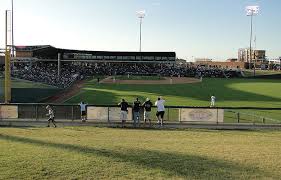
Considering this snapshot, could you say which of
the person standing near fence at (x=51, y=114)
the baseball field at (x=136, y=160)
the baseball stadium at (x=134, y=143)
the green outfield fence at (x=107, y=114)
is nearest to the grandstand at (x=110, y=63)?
the baseball stadium at (x=134, y=143)

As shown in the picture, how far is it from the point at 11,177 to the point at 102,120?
14.0 m

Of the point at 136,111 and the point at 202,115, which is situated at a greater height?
the point at 136,111

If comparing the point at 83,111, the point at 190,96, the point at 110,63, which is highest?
the point at 110,63

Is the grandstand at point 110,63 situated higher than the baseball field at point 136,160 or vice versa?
the grandstand at point 110,63

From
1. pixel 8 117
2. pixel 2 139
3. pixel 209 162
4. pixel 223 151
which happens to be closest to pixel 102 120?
pixel 8 117

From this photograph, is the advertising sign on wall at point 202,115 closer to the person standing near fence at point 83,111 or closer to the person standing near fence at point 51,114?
the person standing near fence at point 83,111

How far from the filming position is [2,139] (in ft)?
48.6

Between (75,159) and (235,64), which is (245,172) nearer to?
(75,159)

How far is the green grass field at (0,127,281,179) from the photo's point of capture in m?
9.40

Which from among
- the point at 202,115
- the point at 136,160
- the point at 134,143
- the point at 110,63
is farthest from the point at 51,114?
the point at 110,63

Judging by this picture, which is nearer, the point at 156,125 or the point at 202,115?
the point at 156,125

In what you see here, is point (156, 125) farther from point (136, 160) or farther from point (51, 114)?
point (136, 160)

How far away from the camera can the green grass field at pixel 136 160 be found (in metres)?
9.40

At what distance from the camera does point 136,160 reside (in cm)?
1074
